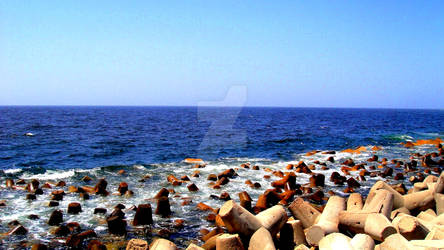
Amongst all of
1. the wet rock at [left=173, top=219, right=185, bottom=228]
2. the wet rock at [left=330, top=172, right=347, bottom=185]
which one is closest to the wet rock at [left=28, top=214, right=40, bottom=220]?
the wet rock at [left=173, top=219, right=185, bottom=228]

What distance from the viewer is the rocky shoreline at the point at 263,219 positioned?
7012 mm

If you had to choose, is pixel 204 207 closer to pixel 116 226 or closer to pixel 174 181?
pixel 116 226

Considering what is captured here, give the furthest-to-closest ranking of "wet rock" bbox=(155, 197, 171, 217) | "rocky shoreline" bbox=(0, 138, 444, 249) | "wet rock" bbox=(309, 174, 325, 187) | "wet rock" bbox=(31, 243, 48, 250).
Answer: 1. "wet rock" bbox=(309, 174, 325, 187)
2. "wet rock" bbox=(155, 197, 171, 217)
3. "wet rock" bbox=(31, 243, 48, 250)
4. "rocky shoreline" bbox=(0, 138, 444, 249)

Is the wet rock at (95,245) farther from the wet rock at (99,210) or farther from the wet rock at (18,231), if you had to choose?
the wet rock at (99,210)

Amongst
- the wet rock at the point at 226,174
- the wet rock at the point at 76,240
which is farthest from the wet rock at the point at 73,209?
the wet rock at the point at 226,174

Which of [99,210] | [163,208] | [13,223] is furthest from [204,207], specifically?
[13,223]

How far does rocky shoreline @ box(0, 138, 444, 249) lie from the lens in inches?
276

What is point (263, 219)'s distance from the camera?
7.92 metres

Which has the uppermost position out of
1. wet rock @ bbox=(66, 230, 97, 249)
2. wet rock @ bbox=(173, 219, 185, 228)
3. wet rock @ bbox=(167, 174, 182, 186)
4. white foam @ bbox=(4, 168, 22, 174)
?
wet rock @ bbox=(66, 230, 97, 249)

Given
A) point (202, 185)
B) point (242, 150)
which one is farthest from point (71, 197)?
point (242, 150)

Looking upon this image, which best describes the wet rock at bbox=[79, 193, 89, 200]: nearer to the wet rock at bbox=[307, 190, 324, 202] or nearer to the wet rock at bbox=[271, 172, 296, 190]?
the wet rock at bbox=[271, 172, 296, 190]

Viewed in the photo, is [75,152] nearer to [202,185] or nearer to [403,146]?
[202,185]

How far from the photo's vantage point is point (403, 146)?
33562 millimetres

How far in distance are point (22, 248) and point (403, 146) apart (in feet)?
112
